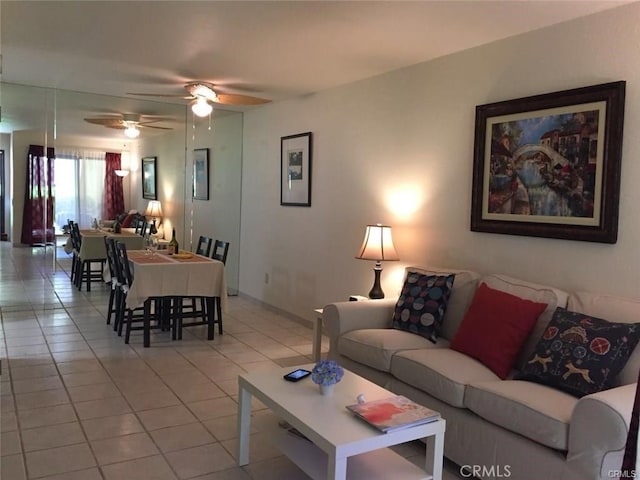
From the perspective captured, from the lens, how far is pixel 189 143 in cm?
656

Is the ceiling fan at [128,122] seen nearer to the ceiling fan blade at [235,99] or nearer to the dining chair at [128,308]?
the ceiling fan blade at [235,99]

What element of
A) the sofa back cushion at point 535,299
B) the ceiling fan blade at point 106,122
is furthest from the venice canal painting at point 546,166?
the ceiling fan blade at point 106,122

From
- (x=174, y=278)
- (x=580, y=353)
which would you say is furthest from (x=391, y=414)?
(x=174, y=278)

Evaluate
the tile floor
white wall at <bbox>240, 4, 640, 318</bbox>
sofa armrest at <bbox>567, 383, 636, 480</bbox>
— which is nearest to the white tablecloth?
the tile floor

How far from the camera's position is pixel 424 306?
336cm

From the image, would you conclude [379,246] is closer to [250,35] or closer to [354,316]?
[354,316]

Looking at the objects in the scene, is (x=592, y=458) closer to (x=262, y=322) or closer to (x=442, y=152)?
(x=442, y=152)

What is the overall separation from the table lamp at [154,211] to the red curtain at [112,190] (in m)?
0.30

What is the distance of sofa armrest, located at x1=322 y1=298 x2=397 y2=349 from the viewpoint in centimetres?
349

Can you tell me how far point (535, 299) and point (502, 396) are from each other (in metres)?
0.77

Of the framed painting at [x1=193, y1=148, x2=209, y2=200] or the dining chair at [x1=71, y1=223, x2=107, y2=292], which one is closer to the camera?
the dining chair at [x1=71, y1=223, x2=107, y2=292]

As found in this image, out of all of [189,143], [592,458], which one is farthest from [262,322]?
[592,458]

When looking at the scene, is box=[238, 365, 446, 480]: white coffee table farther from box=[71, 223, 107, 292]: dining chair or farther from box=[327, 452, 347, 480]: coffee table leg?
box=[71, 223, 107, 292]: dining chair

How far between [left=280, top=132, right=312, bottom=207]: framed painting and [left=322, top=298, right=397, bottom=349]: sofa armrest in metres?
1.99
